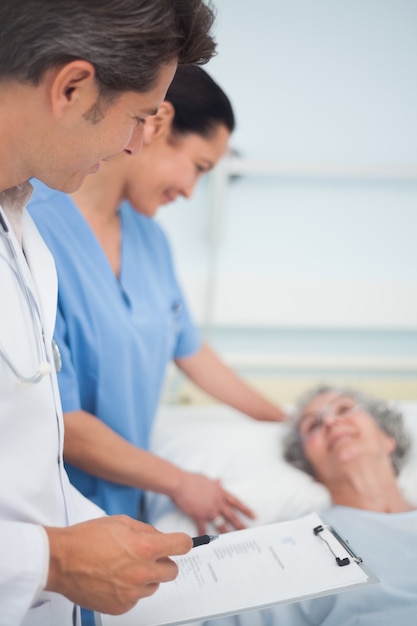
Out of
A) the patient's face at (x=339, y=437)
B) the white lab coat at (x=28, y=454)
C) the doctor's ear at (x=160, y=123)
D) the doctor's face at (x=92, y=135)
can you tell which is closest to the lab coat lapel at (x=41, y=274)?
the white lab coat at (x=28, y=454)

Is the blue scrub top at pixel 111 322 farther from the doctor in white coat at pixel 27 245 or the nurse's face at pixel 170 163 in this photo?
the doctor in white coat at pixel 27 245

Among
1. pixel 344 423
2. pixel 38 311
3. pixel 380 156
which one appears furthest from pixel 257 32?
pixel 38 311

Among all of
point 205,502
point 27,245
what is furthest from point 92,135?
point 205,502

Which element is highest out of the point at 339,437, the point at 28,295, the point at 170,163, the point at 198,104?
the point at 198,104

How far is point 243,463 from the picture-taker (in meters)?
1.65

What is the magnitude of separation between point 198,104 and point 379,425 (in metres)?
1.00

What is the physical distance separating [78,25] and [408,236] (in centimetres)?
160

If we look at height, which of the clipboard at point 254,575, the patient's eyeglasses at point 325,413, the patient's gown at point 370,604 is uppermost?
the clipboard at point 254,575

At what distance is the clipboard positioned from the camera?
84 centimetres

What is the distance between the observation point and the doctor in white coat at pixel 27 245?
628 mm

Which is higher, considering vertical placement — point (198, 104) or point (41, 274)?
point (198, 104)

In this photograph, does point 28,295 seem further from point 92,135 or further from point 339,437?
point 339,437

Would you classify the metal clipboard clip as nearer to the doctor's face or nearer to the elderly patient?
the elderly patient

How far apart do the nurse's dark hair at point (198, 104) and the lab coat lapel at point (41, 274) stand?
1.51 ft
